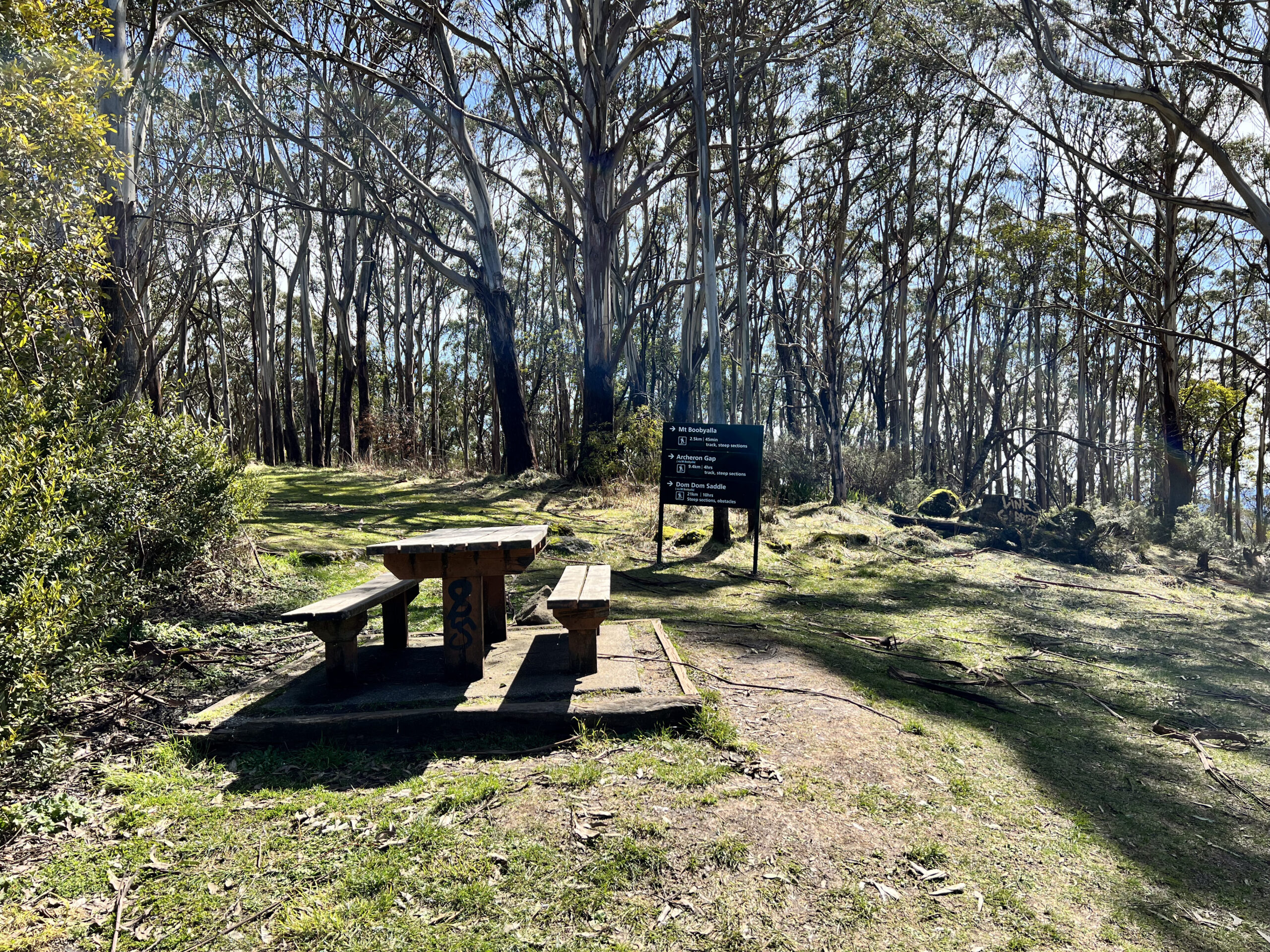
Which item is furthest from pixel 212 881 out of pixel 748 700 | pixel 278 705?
pixel 748 700

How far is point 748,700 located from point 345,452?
21197 mm

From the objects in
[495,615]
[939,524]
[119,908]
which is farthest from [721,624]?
[939,524]

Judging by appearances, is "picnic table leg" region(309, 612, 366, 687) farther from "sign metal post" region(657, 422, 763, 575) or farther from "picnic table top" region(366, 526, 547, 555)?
"sign metal post" region(657, 422, 763, 575)

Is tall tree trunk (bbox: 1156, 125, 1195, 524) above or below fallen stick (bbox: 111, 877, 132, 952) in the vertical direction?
above

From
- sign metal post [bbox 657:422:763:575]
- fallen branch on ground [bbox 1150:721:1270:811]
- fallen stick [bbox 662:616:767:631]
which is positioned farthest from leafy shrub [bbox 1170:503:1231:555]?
fallen stick [bbox 662:616:767:631]

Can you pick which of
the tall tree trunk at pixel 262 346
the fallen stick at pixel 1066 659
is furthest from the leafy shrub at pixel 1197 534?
the tall tree trunk at pixel 262 346

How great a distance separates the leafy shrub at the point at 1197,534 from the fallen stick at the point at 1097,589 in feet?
15.5

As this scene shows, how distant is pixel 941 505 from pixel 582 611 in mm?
15349

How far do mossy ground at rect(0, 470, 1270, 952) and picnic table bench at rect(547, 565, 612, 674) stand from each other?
67cm

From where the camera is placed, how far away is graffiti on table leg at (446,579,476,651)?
4.12 meters

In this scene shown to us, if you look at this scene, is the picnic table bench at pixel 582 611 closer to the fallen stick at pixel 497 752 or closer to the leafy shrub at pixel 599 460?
the fallen stick at pixel 497 752

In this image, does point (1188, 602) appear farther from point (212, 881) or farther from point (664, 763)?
point (212, 881)

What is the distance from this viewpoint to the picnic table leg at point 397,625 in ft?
15.8

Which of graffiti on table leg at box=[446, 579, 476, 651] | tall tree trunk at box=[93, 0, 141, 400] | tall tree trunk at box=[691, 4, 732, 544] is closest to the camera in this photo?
graffiti on table leg at box=[446, 579, 476, 651]
